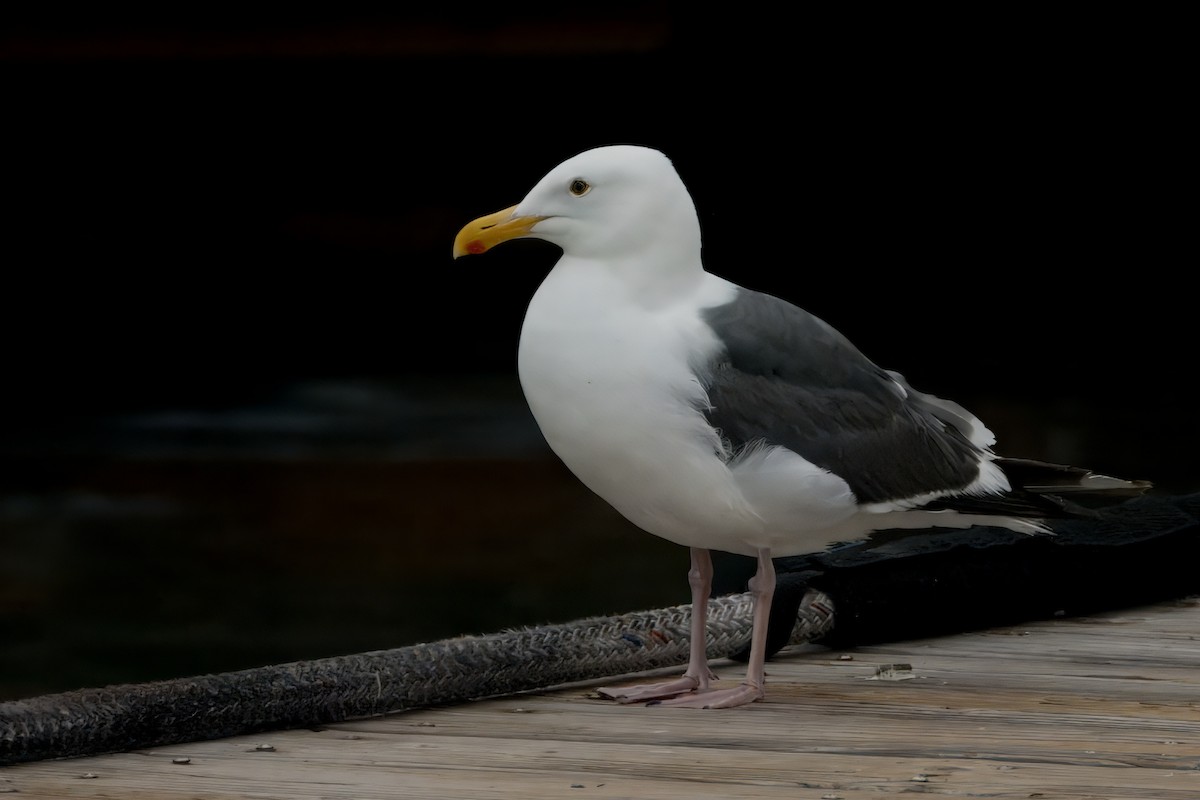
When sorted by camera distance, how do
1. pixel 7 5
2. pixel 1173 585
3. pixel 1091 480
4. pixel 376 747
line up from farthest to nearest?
pixel 7 5, pixel 1173 585, pixel 1091 480, pixel 376 747

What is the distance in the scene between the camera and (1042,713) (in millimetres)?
2027

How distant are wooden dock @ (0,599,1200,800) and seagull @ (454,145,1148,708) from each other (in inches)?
6.1

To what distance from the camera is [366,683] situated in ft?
6.55

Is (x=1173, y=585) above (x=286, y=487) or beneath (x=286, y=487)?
beneath

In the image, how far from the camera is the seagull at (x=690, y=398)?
77.3 inches

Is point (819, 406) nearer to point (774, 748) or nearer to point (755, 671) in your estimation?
point (755, 671)

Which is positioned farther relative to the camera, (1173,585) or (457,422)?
(457,422)

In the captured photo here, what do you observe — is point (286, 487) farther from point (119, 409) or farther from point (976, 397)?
point (976, 397)

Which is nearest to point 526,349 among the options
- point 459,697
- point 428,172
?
point 459,697

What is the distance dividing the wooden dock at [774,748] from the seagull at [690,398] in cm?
16

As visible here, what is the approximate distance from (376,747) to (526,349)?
506 mm

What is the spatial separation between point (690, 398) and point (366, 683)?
0.52m

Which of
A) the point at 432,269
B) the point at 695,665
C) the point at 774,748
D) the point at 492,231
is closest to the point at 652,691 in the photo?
the point at 695,665

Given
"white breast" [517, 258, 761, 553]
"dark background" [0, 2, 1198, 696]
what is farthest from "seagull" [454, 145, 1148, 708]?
"dark background" [0, 2, 1198, 696]
